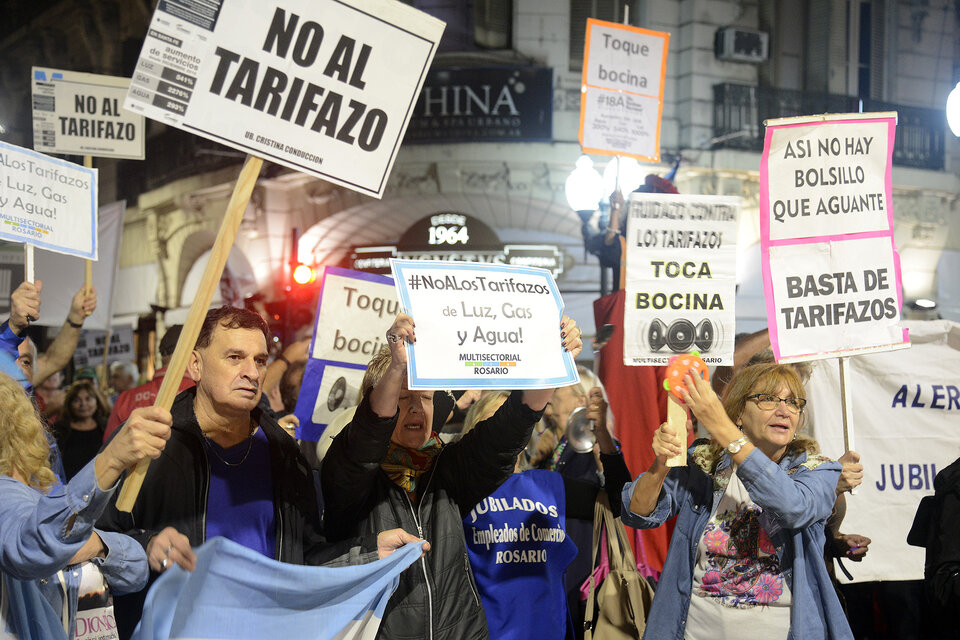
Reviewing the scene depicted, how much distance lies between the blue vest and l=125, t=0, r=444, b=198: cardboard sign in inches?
55.5

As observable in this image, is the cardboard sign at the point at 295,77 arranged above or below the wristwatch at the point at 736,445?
above

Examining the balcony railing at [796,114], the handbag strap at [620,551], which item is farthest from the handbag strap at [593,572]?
the balcony railing at [796,114]

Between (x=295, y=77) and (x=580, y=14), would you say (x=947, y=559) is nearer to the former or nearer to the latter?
(x=295, y=77)

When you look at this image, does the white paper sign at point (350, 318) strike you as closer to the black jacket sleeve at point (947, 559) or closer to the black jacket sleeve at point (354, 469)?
the black jacket sleeve at point (354, 469)

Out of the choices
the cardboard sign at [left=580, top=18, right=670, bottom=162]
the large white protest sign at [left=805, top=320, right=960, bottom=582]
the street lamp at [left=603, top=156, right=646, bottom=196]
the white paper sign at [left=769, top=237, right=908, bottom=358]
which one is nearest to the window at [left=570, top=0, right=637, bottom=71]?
the street lamp at [left=603, top=156, right=646, bottom=196]

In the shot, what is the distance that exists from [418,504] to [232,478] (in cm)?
61

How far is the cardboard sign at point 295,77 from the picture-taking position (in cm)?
283

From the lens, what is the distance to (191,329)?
2.56 metres

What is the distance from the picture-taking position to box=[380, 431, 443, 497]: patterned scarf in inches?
121

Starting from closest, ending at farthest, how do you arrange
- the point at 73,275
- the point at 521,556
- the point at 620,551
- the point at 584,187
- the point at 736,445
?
1. the point at 736,445
2. the point at 521,556
3. the point at 620,551
4. the point at 73,275
5. the point at 584,187

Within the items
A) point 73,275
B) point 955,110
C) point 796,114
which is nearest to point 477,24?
point 796,114

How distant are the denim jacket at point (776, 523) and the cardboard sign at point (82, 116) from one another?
13.3 feet

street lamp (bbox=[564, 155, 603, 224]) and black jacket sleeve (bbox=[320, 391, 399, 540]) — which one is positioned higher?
street lamp (bbox=[564, 155, 603, 224])

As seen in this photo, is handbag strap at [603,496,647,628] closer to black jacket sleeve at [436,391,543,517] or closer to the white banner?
black jacket sleeve at [436,391,543,517]
